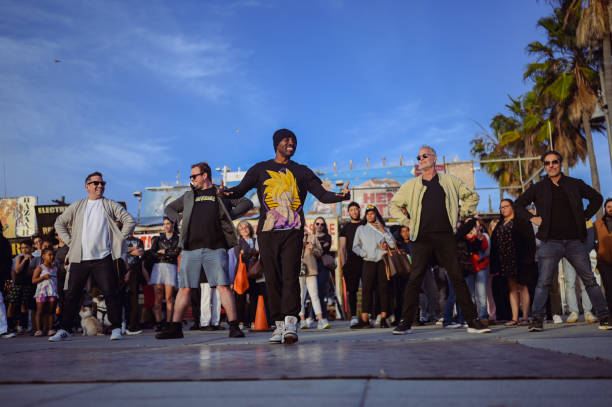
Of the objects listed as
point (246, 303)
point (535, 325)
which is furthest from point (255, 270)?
point (535, 325)

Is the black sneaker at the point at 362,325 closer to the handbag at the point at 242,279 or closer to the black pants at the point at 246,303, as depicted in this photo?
the handbag at the point at 242,279

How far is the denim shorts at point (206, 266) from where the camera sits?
654cm

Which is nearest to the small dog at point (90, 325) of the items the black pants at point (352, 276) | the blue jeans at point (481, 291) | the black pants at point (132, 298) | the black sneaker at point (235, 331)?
the black pants at point (132, 298)

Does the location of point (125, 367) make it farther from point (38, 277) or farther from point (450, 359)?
point (38, 277)

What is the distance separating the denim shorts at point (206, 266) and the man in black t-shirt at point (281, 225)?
104 cm

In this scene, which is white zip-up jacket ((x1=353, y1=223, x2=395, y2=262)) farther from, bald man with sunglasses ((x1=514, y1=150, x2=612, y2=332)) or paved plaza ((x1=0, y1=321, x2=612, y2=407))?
paved plaza ((x1=0, y1=321, x2=612, y2=407))

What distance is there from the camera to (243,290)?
9672mm

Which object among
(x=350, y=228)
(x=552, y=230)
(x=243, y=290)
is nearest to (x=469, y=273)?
(x=350, y=228)

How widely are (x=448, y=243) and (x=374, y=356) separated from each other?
302cm

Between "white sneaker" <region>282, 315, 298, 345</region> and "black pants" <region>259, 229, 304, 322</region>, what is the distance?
0.10 metres

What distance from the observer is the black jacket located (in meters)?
6.67

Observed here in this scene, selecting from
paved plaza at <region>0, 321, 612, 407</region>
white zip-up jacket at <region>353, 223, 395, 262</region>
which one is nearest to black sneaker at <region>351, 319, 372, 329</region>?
white zip-up jacket at <region>353, 223, 395, 262</region>

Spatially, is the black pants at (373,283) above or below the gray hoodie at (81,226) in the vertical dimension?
below

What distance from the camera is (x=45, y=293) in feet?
34.3
